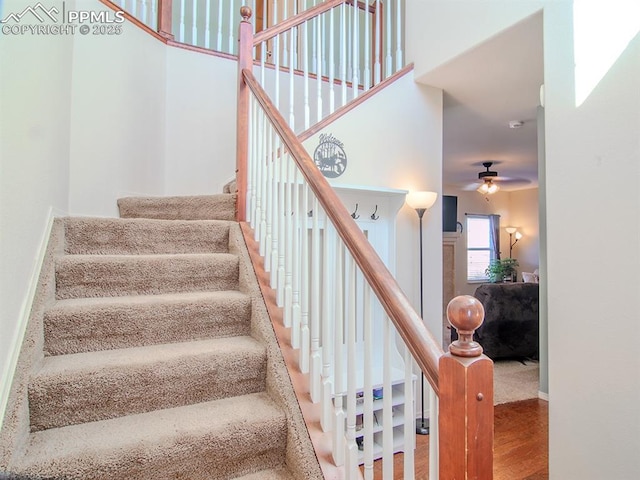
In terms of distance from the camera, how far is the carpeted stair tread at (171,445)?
1053 millimetres

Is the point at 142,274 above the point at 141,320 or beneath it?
above

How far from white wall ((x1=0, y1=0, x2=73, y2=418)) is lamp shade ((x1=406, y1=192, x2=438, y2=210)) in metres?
2.35

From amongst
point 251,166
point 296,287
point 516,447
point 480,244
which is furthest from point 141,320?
point 480,244

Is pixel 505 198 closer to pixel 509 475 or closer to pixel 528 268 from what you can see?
pixel 528 268

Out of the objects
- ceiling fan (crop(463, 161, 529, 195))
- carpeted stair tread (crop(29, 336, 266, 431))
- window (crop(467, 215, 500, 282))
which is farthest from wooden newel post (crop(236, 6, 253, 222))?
window (crop(467, 215, 500, 282))

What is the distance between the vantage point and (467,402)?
722 mm

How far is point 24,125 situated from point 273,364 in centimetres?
120

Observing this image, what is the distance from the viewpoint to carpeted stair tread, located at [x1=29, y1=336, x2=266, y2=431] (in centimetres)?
118

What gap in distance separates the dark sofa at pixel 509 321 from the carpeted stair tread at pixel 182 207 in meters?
3.10

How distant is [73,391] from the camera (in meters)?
1.20

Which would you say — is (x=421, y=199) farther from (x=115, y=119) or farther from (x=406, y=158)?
(x=115, y=119)

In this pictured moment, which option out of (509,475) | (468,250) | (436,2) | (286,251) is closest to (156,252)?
(286,251)

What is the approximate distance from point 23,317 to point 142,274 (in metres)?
0.48

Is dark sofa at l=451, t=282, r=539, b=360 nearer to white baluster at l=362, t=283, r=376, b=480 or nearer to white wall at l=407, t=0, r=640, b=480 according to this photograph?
white wall at l=407, t=0, r=640, b=480
